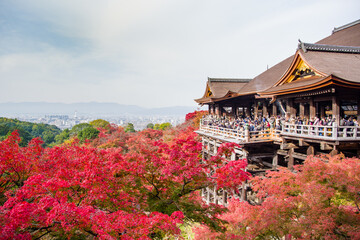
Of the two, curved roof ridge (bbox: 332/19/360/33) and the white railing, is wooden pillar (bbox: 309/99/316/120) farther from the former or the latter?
curved roof ridge (bbox: 332/19/360/33)

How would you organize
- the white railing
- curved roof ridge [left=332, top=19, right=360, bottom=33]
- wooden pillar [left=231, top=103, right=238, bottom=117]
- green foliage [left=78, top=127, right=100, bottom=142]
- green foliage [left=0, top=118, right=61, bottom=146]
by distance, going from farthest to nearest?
green foliage [left=0, top=118, right=61, bottom=146]
green foliage [left=78, top=127, right=100, bottom=142]
wooden pillar [left=231, top=103, right=238, bottom=117]
curved roof ridge [left=332, top=19, right=360, bottom=33]
the white railing

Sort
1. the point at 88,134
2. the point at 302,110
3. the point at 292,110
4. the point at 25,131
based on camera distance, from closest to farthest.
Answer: the point at 302,110, the point at 292,110, the point at 88,134, the point at 25,131

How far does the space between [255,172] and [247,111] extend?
8976 mm

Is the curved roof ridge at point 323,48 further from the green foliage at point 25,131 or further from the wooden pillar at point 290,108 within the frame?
the green foliage at point 25,131

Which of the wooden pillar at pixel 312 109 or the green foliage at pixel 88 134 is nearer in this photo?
the wooden pillar at pixel 312 109

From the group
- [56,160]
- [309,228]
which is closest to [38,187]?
[56,160]

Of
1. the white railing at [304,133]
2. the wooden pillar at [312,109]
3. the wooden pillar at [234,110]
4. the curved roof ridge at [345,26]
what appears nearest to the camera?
the white railing at [304,133]

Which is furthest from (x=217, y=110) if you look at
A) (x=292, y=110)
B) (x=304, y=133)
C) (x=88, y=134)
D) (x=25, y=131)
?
(x=25, y=131)

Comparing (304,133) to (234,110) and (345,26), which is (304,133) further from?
(345,26)

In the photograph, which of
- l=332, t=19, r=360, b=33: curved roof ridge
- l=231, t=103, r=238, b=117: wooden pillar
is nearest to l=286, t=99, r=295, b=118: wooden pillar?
l=231, t=103, r=238, b=117: wooden pillar

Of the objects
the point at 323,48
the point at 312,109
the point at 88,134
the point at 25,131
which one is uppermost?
the point at 323,48

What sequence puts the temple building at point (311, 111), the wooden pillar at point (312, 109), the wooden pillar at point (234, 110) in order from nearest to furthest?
the temple building at point (311, 111) → the wooden pillar at point (312, 109) → the wooden pillar at point (234, 110)

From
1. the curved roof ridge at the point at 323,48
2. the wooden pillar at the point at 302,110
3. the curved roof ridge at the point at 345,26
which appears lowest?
the wooden pillar at the point at 302,110

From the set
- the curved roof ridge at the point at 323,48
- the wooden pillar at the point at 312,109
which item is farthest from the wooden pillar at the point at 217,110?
the wooden pillar at the point at 312,109
